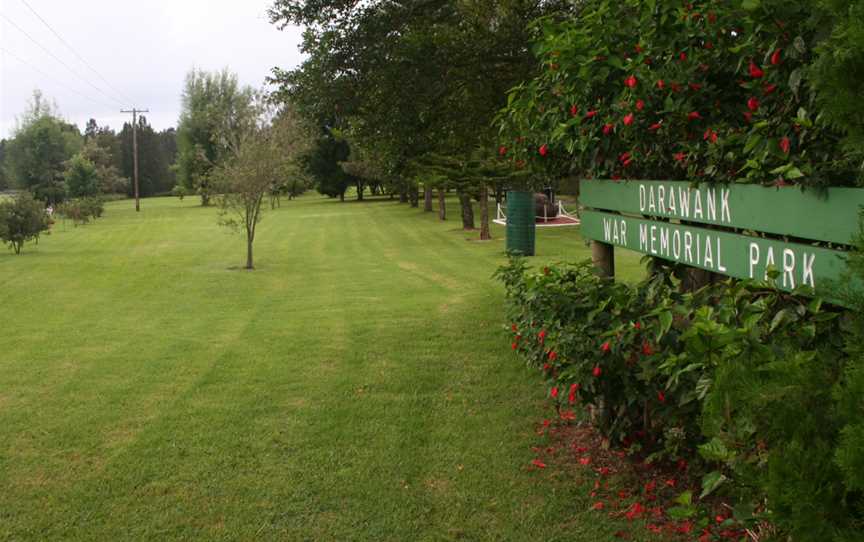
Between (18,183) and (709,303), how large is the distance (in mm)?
68335

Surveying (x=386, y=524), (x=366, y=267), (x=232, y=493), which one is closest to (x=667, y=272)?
(x=386, y=524)

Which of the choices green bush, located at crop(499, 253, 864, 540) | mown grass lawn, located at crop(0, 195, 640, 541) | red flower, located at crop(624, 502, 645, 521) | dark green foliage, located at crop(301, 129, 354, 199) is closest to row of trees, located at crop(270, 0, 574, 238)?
mown grass lawn, located at crop(0, 195, 640, 541)

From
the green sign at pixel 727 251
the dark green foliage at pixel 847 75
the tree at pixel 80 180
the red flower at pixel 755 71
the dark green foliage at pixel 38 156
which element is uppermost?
the dark green foliage at pixel 38 156

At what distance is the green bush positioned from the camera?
1.76m

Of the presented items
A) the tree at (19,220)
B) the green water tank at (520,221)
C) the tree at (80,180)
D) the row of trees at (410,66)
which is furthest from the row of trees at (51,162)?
the row of trees at (410,66)

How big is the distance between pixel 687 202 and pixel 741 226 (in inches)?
21.3

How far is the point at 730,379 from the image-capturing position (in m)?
2.03

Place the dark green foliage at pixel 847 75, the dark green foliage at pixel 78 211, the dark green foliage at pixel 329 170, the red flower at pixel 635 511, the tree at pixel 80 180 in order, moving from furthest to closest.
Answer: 1. the dark green foliage at pixel 329 170
2. the tree at pixel 80 180
3. the dark green foliage at pixel 78 211
4. the red flower at pixel 635 511
5. the dark green foliage at pixel 847 75

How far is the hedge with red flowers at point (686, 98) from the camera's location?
2.77 metres

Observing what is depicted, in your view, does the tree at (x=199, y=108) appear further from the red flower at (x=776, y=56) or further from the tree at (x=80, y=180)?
the red flower at (x=776, y=56)

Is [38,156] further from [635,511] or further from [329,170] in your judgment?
[635,511]

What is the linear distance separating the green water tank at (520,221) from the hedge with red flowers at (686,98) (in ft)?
46.6

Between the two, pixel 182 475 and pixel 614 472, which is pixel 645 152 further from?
pixel 182 475

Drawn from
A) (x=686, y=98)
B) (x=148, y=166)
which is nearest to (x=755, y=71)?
(x=686, y=98)
